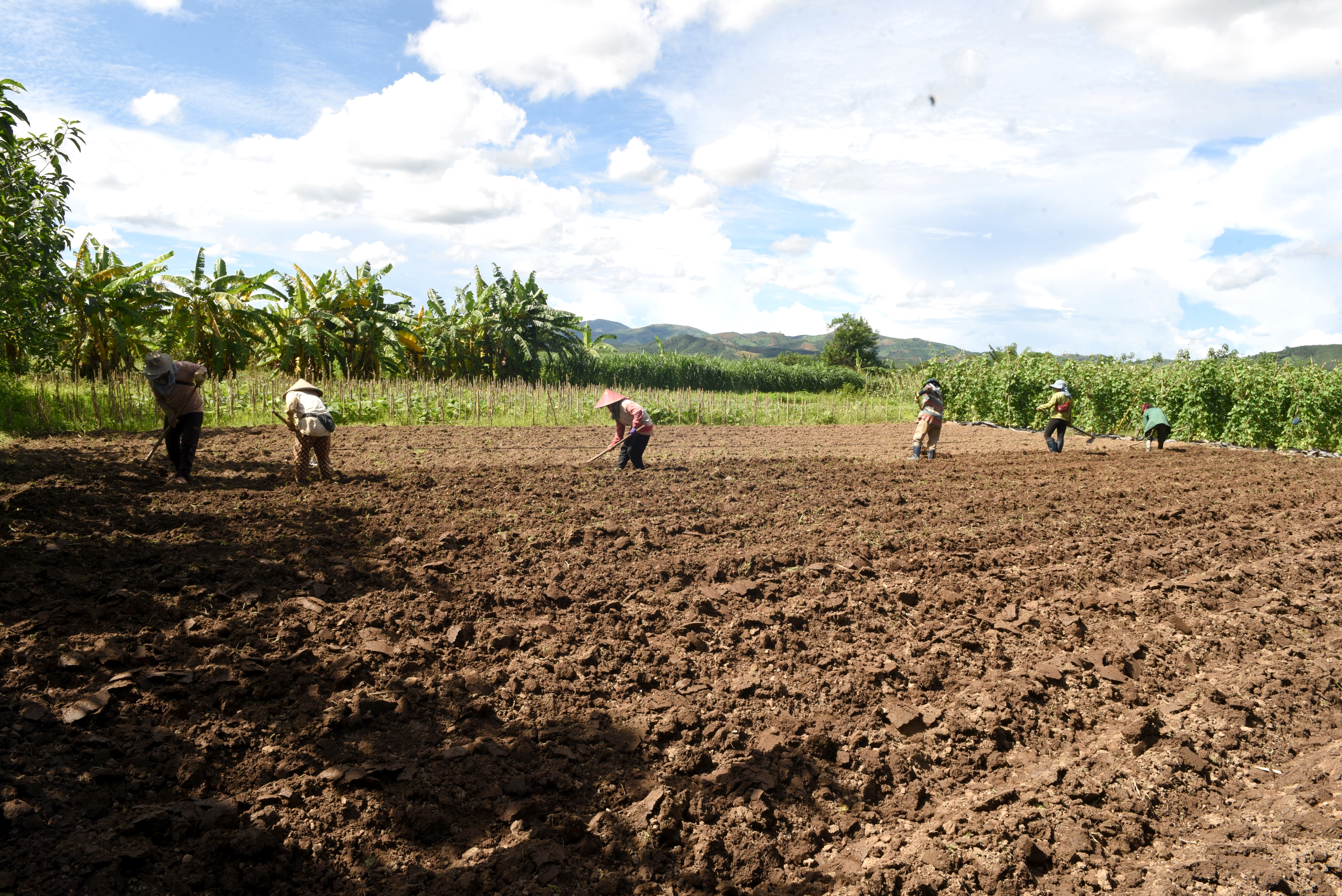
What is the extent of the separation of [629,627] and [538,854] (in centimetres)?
225

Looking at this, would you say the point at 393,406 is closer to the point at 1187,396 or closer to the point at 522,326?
the point at 522,326

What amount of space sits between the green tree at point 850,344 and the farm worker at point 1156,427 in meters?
56.2

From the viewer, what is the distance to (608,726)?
13.7ft

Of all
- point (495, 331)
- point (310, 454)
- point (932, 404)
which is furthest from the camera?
point (495, 331)

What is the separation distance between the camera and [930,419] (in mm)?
13836

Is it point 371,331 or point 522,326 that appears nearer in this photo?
point 371,331

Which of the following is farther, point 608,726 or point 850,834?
point 608,726

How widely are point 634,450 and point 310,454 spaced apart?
4289 millimetres

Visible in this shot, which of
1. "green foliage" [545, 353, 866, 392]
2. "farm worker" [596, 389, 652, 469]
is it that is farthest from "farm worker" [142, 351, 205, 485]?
"green foliage" [545, 353, 866, 392]

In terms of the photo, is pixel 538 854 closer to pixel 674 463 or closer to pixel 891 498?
pixel 891 498

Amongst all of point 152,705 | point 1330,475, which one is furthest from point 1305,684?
point 1330,475

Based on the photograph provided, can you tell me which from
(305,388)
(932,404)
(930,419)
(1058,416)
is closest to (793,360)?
(1058,416)

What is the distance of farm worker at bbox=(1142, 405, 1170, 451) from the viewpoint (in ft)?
54.7

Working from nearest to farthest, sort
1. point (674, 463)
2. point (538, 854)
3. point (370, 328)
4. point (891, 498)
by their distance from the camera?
point (538, 854) → point (891, 498) → point (674, 463) → point (370, 328)
